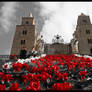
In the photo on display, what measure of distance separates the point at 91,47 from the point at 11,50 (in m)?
23.8

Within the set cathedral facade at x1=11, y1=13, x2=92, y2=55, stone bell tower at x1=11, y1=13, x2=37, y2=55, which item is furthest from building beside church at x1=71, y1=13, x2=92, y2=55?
stone bell tower at x1=11, y1=13, x2=37, y2=55

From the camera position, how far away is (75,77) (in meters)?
6.01

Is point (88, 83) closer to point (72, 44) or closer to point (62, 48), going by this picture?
point (62, 48)

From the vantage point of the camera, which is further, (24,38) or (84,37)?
(84,37)

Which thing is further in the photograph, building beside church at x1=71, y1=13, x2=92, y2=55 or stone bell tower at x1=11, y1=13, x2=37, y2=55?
stone bell tower at x1=11, y1=13, x2=37, y2=55

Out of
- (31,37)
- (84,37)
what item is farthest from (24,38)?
(84,37)

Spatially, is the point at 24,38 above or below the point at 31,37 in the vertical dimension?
below

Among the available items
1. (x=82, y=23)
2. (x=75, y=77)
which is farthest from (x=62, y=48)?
(x=82, y=23)

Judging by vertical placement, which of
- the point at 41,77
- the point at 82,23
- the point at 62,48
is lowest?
the point at 41,77

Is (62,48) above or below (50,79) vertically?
above

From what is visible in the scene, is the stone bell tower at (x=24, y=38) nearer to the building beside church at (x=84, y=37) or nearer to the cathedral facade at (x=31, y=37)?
the cathedral facade at (x=31, y=37)

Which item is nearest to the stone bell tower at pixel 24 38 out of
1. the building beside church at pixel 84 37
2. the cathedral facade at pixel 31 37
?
the cathedral facade at pixel 31 37

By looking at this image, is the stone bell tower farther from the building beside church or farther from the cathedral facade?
the building beside church

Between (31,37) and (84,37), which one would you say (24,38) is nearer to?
(31,37)
